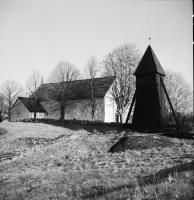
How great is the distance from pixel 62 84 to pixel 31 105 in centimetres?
901

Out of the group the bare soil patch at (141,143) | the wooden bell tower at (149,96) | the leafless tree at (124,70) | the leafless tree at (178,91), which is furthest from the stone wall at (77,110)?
the bare soil patch at (141,143)

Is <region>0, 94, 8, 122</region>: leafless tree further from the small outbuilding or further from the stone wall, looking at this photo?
the stone wall

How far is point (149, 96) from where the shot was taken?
52.5 feet

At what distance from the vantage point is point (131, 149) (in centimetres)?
873

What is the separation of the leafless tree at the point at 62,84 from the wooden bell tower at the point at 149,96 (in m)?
21.0

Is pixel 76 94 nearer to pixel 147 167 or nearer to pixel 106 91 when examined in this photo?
pixel 106 91

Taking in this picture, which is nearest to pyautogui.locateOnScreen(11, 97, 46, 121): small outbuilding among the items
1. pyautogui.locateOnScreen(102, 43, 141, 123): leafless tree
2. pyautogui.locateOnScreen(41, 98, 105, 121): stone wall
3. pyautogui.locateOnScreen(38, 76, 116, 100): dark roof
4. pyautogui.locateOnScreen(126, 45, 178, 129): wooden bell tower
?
pyautogui.locateOnScreen(41, 98, 105, 121): stone wall

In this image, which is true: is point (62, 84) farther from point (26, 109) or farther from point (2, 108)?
point (2, 108)

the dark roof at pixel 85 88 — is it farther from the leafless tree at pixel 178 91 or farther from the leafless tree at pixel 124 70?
the leafless tree at pixel 178 91

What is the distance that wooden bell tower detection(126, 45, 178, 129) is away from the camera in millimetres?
15422

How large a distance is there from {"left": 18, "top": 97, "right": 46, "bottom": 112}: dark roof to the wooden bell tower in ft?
91.1

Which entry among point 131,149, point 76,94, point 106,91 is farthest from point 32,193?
point 76,94

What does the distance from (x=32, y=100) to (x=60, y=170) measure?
36.6 m

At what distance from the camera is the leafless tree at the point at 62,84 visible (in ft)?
117
